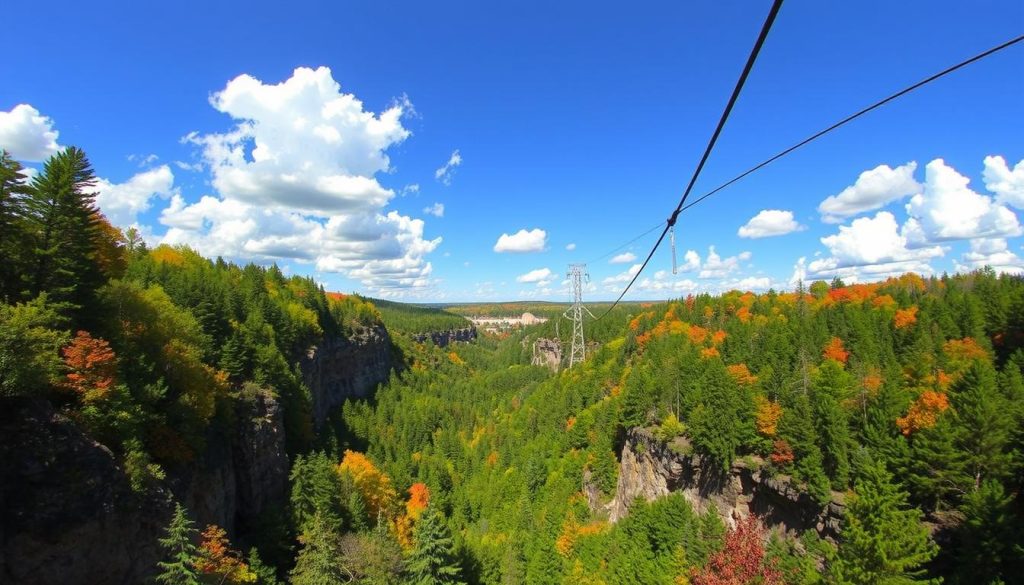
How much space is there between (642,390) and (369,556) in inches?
1170

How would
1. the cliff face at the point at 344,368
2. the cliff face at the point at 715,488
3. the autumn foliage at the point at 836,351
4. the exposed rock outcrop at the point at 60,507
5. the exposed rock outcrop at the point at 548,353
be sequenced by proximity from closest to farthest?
the exposed rock outcrop at the point at 60,507 < the cliff face at the point at 715,488 < the autumn foliage at the point at 836,351 < the cliff face at the point at 344,368 < the exposed rock outcrop at the point at 548,353

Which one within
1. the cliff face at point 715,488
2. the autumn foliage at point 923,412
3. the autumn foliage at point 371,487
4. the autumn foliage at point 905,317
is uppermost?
the autumn foliage at point 905,317

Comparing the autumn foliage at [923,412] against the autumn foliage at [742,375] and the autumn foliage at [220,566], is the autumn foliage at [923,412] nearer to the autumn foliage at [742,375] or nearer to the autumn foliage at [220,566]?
the autumn foliage at [742,375]

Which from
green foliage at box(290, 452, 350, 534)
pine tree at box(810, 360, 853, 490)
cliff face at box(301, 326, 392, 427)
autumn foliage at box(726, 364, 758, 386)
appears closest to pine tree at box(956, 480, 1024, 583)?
pine tree at box(810, 360, 853, 490)

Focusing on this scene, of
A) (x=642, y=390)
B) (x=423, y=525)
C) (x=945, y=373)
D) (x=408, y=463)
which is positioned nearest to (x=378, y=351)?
(x=408, y=463)

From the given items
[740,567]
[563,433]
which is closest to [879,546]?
[740,567]

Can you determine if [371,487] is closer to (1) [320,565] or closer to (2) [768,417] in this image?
(1) [320,565]

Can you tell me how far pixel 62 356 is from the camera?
1814 centimetres

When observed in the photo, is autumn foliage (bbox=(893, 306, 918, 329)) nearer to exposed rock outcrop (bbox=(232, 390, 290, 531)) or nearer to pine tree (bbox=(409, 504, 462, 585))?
pine tree (bbox=(409, 504, 462, 585))

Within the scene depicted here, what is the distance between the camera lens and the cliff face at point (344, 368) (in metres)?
68.6

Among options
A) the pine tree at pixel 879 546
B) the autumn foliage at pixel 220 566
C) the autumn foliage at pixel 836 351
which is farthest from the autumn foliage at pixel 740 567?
the autumn foliage at pixel 836 351

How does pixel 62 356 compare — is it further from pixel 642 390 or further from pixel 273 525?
pixel 642 390

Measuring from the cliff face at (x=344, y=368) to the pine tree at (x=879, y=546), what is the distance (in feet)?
203

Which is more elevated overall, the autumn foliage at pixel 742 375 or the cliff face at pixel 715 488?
the autumn foliage at pixel 742 375
